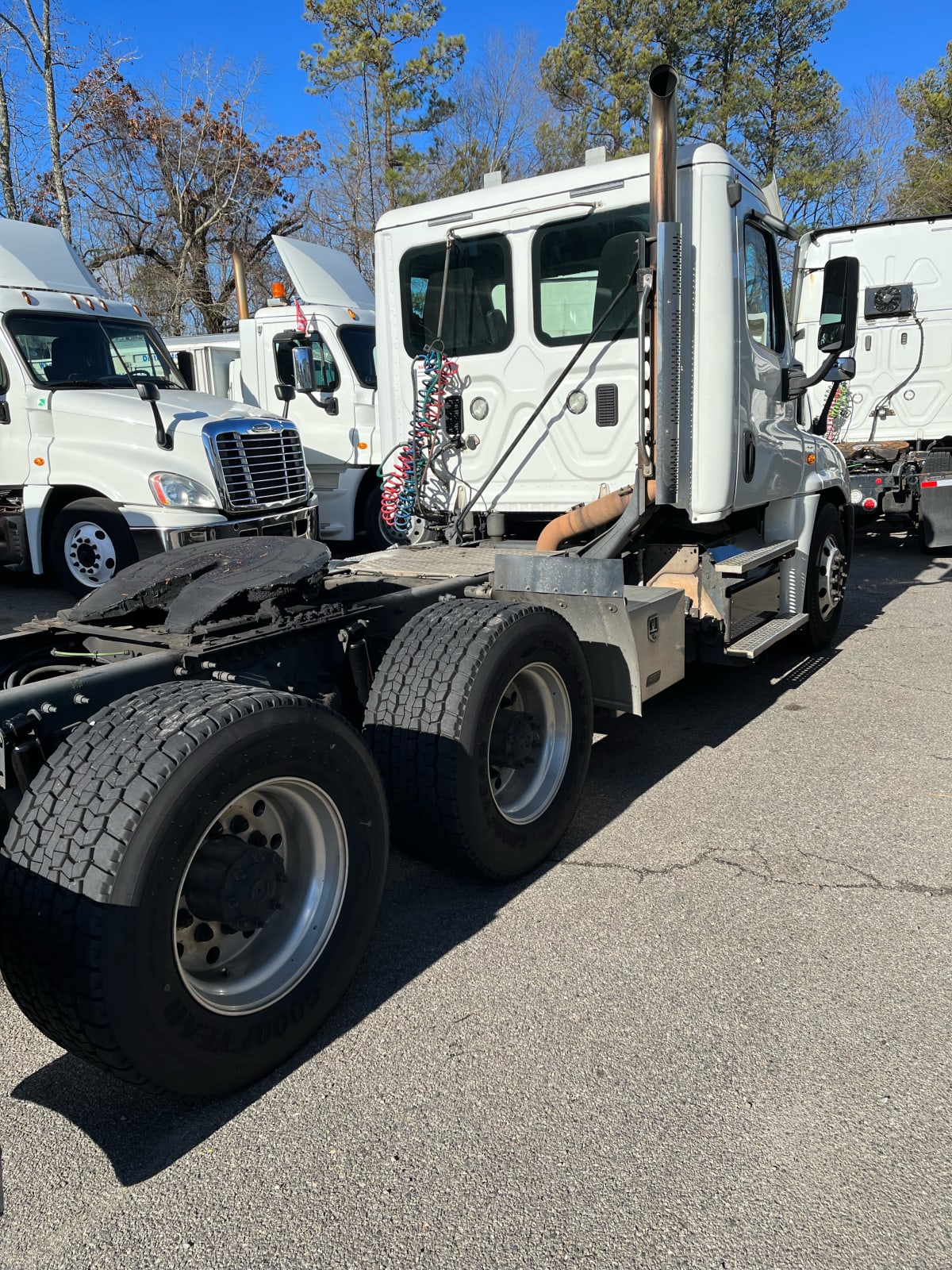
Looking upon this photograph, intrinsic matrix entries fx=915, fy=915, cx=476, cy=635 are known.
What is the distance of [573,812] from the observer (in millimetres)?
3859

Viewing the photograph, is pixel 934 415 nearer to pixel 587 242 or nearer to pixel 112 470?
pixel 587 242

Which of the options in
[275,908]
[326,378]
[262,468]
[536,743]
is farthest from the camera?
[326,378]

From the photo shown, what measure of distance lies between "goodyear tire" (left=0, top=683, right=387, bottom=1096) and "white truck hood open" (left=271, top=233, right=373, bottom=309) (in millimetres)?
9698

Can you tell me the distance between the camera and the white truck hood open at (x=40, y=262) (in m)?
8.96

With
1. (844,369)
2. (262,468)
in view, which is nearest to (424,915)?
(844,369)

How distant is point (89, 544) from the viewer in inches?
333

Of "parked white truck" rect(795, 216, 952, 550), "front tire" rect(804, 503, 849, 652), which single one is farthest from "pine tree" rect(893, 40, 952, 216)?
"front tire" rect(804, 503, 849, 652)

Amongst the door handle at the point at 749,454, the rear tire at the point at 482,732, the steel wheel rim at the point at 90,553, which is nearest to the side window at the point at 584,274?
the door handle at the point at 749,454

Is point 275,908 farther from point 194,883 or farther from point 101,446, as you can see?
point 101,446

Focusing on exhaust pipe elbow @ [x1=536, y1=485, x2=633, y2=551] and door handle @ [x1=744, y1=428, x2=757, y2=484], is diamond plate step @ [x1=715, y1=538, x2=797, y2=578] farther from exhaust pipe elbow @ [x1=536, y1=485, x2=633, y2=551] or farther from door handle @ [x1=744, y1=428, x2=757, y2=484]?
exhaust pipe elbow @ [x1=536, y1=485, x2=633, y2=551]

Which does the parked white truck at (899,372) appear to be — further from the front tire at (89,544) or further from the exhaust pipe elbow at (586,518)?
the front tire at (89,544)

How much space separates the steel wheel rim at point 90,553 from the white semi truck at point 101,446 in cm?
1

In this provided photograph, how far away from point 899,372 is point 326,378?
6806 millimetres

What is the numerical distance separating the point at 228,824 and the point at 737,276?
386 centimetres
